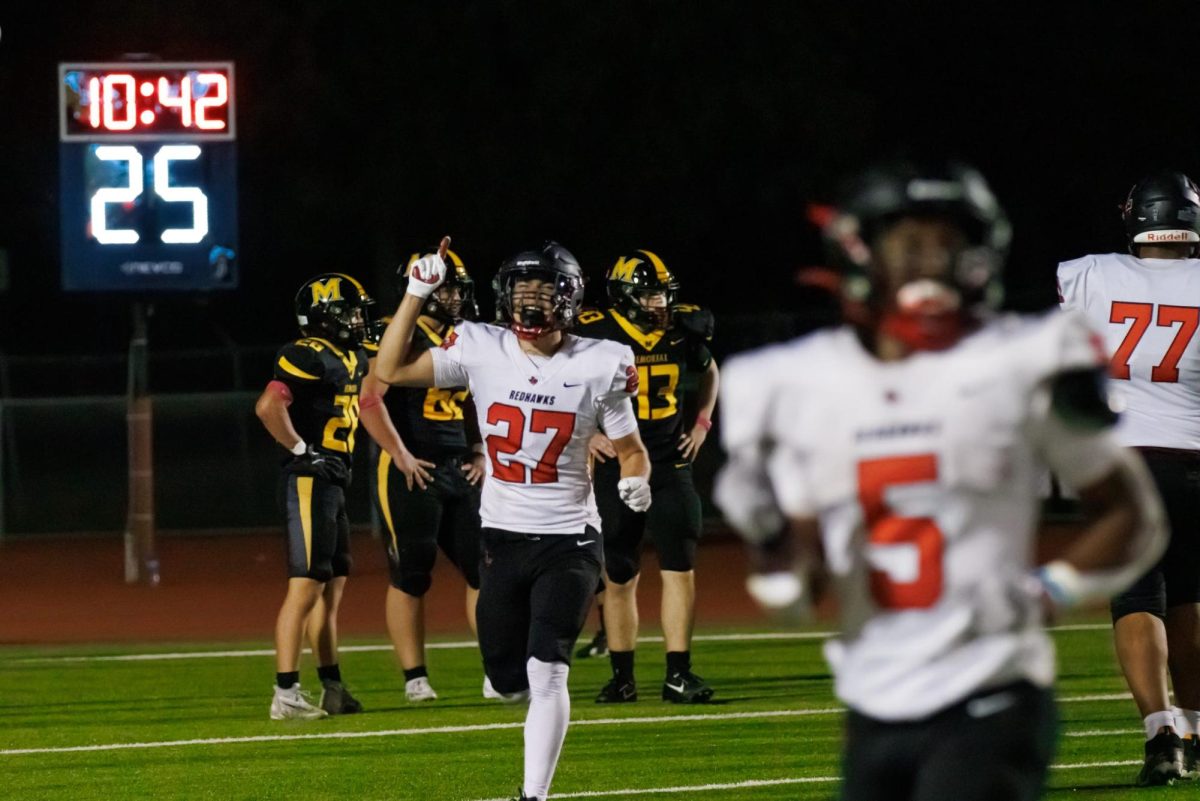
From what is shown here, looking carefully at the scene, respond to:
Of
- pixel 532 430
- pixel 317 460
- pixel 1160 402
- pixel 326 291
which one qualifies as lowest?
pixel 317 460

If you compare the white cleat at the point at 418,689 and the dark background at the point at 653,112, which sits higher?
the dark background at the point at 653,112

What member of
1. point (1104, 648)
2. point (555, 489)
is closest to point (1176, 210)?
point (555, 489)

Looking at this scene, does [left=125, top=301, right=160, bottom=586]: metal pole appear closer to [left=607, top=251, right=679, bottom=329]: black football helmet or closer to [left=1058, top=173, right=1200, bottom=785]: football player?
[left=607, top=251, right=679, bottom=329]: black football helmet

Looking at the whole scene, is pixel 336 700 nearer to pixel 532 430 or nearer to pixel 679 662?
pixel 679 662

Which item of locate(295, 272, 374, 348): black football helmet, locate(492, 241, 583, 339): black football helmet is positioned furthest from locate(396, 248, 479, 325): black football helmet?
locate(492, 241, 583, 339): black football helmet

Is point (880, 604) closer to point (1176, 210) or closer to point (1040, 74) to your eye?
point (1176, 210)

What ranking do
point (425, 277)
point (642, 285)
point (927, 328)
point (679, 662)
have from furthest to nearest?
point (642, 285) < point (679, 662) < point (425, 277) < point (927, 328)

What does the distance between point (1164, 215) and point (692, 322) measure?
3.70 meters

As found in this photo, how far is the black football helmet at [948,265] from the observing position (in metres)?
3.65

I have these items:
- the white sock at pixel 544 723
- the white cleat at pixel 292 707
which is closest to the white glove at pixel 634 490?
the white sock at pixel 544 723

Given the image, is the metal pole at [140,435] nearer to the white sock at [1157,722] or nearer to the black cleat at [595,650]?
the black cleat at [595,650]

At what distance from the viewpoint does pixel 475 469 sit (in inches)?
402

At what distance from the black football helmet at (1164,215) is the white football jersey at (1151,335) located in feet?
0.36

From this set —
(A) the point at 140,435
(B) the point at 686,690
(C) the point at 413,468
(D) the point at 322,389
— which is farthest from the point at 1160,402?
(A) the point at 140,435
